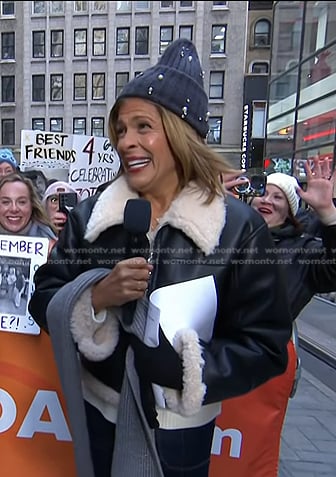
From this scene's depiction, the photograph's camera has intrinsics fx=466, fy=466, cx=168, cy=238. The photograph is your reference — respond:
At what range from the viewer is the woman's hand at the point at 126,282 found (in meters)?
1.09

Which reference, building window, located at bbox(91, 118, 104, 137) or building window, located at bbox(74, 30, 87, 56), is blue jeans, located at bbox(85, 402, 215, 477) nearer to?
building window, located at bbox(91, 118, 104, 137)

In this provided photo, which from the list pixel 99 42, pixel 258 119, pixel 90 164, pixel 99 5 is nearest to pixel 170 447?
pixel 90 164

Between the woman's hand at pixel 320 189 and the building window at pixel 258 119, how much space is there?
24.4 meters

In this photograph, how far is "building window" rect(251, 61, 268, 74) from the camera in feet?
91.6

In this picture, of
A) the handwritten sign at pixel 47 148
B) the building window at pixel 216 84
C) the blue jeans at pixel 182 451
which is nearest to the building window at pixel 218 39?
the building window at pixel 216 84

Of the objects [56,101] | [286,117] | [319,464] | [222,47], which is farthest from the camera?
[56,101]

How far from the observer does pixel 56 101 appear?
93.8 ft

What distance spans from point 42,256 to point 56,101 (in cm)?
2873

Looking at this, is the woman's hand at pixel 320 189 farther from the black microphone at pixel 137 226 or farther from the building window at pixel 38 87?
the building window at pixel 38 87

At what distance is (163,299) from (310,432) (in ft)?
8.49

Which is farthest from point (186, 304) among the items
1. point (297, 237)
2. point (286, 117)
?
point (286, 117)

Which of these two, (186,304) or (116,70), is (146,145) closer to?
(186,304)

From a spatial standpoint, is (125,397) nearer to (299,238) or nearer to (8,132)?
(299,238)

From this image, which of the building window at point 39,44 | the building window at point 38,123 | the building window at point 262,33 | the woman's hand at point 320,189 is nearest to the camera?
the woman's hand at point 320,189
